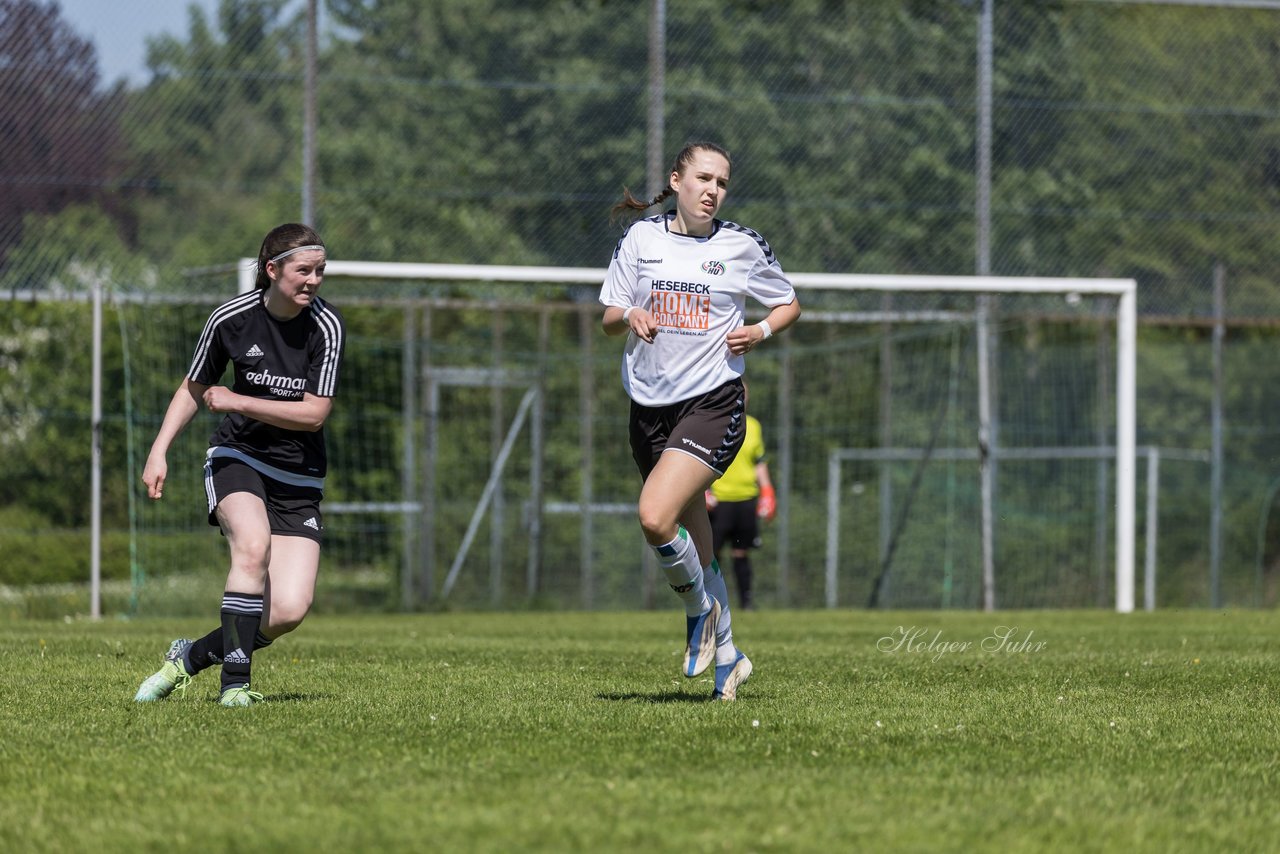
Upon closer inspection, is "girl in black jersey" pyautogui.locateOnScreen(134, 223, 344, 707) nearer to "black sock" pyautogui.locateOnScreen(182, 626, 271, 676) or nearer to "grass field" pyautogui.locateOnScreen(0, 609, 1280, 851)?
"black sock" pyautogui.locateOnScreen(182, 626, 271, 676)

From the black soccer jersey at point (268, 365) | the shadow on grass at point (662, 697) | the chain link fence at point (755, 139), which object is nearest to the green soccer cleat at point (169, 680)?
the black soccer jersey at point (268, 365)

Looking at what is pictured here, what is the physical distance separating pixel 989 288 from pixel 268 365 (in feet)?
37.7

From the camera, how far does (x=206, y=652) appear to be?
22.1 feet

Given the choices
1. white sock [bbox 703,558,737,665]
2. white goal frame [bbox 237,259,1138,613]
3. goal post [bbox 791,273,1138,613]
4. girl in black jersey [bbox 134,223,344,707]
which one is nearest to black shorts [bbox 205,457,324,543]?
girl in black jersey [bbox 134,223,344,707]

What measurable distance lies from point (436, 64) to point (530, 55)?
1.12 meters

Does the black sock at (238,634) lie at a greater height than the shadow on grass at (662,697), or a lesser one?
greater

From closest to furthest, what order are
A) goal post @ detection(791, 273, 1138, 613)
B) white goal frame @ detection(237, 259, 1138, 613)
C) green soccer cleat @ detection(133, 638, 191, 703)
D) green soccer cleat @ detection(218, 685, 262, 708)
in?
green soccer cleat @ detection(218, 685, 262, 708), green soccer cleat @ detection(133, 638, 191, 703), white goal frame @ detection(237, 259, 1138, 613), goal post @ detection(791, 273, 1138, 613)

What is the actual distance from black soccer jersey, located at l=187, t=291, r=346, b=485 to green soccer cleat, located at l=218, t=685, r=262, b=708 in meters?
0.81

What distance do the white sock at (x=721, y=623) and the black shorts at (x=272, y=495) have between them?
1531 mm

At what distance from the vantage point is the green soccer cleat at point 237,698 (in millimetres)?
6445

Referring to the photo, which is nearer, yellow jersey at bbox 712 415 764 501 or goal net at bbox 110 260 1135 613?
yellow jersey at bbox 712 415 764 501

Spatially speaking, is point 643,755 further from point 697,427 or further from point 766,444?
point 766,444

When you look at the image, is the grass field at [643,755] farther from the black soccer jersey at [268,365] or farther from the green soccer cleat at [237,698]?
the black soccer jersey at [268,365]

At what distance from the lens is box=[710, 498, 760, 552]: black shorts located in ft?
51.3
